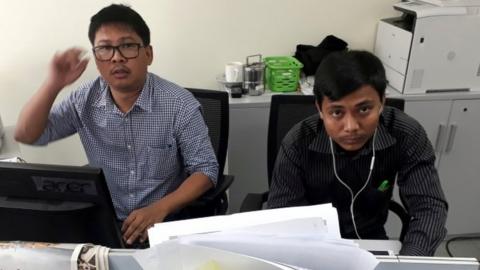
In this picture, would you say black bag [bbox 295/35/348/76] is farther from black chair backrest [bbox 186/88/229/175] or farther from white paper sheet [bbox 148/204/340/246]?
white paper sheet [bbox 148/204/340/246]

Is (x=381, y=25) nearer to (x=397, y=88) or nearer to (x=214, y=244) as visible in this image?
(x=397, y=88)

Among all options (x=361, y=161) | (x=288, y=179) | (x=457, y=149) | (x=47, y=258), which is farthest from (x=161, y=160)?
(x=457, y=149)

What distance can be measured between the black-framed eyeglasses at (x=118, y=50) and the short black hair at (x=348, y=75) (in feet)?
2.12

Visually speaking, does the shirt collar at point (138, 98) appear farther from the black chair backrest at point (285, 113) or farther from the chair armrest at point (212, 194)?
the black chair backrest at point (285, 113)

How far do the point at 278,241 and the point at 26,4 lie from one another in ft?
7.35

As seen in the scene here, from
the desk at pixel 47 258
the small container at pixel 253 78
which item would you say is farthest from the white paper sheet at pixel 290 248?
the small container at pixel 253 78

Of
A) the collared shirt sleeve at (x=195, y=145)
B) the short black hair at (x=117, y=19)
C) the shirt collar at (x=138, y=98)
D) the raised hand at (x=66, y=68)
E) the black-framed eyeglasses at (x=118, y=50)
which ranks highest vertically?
the short black hair at (x=117, y=19)

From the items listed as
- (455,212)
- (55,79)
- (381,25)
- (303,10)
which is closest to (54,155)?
(55,79)

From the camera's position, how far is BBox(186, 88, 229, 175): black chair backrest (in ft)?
5.27

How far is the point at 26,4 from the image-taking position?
216 centimetres

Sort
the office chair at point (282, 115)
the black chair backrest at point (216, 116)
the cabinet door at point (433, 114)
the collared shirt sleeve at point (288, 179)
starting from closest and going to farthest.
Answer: the collared shirt sleeve at point (288, 179) → the office chair at point (282, 115) → the black chair backrest at point (216, 116) → the cabinet door at point (433, 114)

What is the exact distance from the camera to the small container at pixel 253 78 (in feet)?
7.01

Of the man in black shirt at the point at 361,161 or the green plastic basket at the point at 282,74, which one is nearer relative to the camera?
the man in black shirt at the point at 361,161

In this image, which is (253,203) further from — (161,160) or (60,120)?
(60,120)
